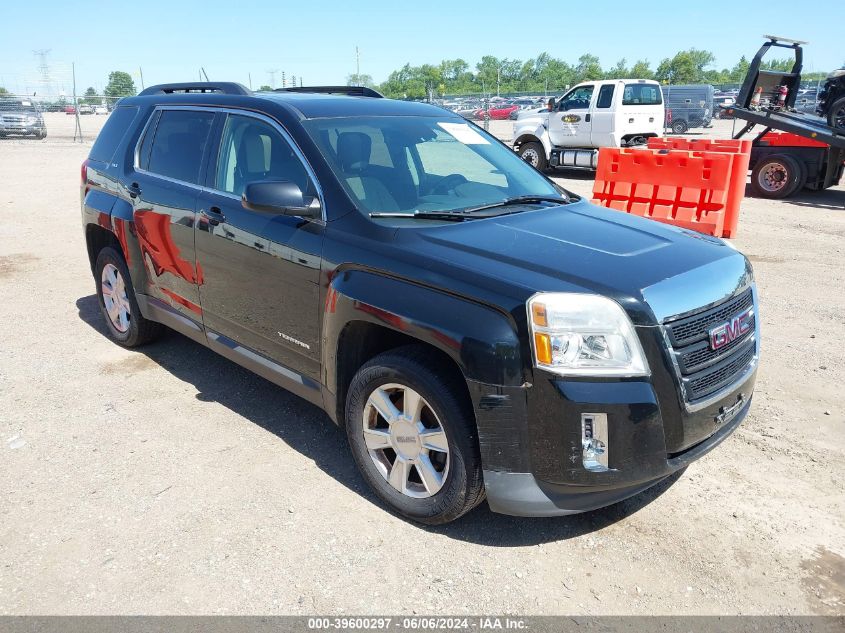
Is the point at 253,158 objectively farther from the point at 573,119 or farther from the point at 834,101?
the point at 573,119

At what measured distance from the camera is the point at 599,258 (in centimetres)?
305

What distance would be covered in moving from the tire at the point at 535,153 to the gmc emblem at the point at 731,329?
14.4m

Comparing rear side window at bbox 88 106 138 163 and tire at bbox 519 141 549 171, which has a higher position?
rear side window at bbox 88 106 138 163

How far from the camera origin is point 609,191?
10.4 m

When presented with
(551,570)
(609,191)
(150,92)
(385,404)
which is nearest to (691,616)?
(551,570)

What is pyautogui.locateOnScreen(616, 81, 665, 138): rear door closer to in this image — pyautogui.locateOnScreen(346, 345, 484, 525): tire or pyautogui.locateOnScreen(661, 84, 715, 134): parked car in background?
pyautogui.locateOnScreen(346, 345, 484, 525): tire

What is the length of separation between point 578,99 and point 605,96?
2.13 ft

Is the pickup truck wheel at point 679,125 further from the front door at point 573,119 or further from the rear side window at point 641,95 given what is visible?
the front door at point 573,119

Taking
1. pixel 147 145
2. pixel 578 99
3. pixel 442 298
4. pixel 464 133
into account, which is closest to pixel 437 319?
pixel 442 298

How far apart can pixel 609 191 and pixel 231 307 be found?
7.68 metres

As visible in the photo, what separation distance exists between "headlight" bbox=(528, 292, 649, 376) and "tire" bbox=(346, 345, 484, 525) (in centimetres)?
47

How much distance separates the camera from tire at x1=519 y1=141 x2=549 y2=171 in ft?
56.6

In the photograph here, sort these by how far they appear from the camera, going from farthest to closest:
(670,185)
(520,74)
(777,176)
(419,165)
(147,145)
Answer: (520,74), (777,176), (670,185), (147,145), (419,165)

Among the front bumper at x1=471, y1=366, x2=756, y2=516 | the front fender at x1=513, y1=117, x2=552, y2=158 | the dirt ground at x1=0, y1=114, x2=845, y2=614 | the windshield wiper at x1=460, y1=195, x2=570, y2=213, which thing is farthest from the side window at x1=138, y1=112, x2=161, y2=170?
the front fender at x1=513, y1=117, x2=552, y2=158
